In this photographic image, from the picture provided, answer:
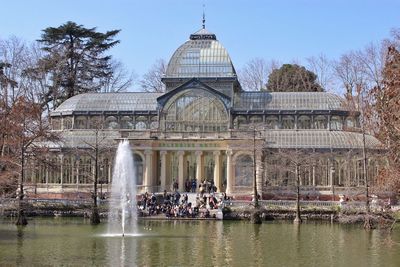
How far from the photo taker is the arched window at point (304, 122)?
202 ft

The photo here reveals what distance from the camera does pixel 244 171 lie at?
5712 cm

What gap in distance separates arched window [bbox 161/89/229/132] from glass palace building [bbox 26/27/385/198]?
89 millimetres

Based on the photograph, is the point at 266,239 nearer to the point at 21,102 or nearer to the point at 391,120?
the point at 391,120

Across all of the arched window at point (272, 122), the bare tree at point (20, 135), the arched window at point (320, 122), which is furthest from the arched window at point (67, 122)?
the arched window at point (320, 122)

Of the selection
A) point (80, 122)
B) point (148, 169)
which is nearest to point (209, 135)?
point (148, 169)

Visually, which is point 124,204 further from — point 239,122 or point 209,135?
point 239,122

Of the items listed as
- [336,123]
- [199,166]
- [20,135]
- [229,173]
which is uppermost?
[336,123]

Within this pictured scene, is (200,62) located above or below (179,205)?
above

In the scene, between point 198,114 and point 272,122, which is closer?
point 198,114

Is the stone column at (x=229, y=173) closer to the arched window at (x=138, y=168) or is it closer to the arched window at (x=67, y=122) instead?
the arched window at (x=138, y=168)

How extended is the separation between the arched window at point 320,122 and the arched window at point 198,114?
8114mm

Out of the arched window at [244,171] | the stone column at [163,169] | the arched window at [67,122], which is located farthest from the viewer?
the arched window at [67,122]

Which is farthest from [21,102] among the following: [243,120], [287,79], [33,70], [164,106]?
[287,79]

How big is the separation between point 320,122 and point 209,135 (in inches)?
414
